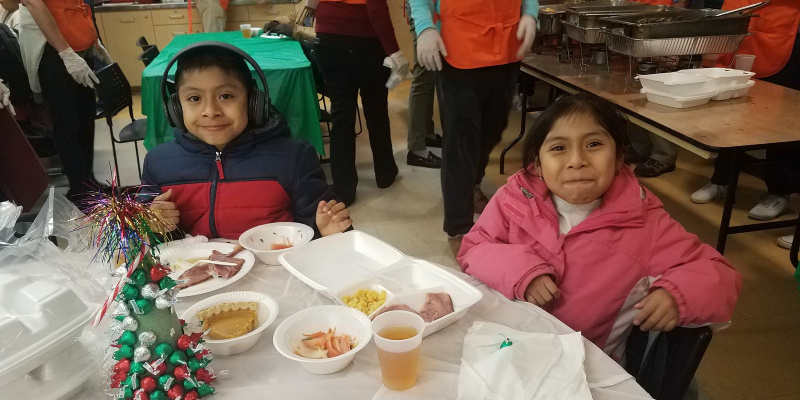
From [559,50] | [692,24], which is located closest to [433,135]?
[559,50]

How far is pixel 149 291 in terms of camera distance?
0.78 m

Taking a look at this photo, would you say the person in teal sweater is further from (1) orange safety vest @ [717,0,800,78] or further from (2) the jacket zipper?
(1) orange safety vest @ [717,0,800,78]

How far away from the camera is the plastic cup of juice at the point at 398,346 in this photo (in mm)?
809

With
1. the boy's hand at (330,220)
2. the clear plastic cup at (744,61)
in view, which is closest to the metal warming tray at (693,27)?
the clear plastic cup at (744,61)

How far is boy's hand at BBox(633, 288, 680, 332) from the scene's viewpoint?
3.56ft

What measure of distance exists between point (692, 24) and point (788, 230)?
1.29m

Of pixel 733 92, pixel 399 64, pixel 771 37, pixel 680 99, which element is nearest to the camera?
pixel 680 99

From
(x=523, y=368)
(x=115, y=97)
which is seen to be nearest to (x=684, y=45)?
(x=523, y=368)

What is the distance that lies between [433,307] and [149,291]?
1.58ft

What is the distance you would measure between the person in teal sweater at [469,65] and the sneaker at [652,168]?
1571 millimetres

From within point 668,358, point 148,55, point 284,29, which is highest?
point 284,29

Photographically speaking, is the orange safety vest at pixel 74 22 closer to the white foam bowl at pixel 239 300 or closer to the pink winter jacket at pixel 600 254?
the white foam bowl at pixel 239 300

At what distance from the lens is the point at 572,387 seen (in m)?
0.81

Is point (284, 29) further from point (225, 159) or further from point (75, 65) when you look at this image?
point (225, 159)
